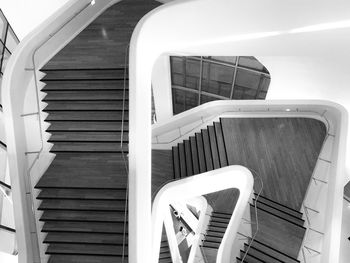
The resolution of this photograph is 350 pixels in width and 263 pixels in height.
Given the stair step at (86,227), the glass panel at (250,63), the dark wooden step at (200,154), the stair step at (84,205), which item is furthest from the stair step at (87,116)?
the glass panel at (250,63)

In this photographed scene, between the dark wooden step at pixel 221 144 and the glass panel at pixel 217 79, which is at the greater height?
the glass panel at pixel 217 79

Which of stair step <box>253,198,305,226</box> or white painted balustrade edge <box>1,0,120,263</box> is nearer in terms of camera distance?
white painted balustrade edge <box>1,0,120,263</box>

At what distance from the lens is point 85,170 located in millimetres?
5285

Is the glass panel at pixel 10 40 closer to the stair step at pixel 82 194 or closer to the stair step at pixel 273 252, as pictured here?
the stair step at pixel 82 194

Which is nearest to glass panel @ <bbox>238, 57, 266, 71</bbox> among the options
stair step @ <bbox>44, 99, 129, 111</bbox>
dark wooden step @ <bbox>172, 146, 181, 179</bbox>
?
dark wooden step @ <bbox>172, 146, 181, 179</bbox>

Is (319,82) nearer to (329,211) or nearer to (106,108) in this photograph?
(329,211)

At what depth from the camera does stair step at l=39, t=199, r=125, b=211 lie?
5.00 m

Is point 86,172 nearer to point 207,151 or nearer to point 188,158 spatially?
point 188,158

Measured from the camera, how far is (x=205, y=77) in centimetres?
1403

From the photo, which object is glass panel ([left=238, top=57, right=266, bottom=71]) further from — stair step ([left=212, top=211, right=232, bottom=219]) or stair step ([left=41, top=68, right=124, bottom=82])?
stair step ([left=41, top=68, right=124, bottom=82])

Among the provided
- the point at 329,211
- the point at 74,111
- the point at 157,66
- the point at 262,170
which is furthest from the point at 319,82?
the point at 74,111

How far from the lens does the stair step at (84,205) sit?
16.4 feet

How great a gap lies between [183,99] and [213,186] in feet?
27.5

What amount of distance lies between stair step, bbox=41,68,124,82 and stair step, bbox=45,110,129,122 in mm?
665
